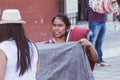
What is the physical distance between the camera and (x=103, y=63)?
30.9ft

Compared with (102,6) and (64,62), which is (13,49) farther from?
(102,6)

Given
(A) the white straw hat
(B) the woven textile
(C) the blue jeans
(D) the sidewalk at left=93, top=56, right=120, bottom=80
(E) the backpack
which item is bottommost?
(D) the sidewalk at left=93, top=56, right=120, bottom=80

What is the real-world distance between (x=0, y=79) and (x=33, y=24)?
30.4ft

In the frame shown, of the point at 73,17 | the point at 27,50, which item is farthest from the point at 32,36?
the point at 27,50

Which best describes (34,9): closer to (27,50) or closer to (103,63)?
(103,63)

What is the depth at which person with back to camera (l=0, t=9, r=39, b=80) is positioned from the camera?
331 centimetres

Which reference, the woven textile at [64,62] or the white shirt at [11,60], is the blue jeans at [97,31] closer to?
the woven textile at [64,62]

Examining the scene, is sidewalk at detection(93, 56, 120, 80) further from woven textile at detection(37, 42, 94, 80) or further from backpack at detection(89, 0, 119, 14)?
woven textile at detection(37, 42, 94, 80)

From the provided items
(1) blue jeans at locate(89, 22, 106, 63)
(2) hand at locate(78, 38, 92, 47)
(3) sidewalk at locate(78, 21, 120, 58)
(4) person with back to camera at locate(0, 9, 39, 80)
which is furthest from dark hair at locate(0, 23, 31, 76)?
(3) sidewalk at locate(78, 21, 120, 58)

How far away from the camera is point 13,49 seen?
3.35 m

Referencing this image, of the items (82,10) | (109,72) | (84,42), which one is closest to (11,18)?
(84,42)

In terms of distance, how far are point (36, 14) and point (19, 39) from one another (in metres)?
9.29

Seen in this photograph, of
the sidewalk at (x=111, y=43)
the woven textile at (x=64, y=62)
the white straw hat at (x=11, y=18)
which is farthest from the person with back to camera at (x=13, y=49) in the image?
the sidewalk at (x=111, y=43)

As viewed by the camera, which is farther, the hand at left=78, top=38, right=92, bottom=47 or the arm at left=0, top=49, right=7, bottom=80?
the hand at left=78, top=38, right=92, bottom=47
